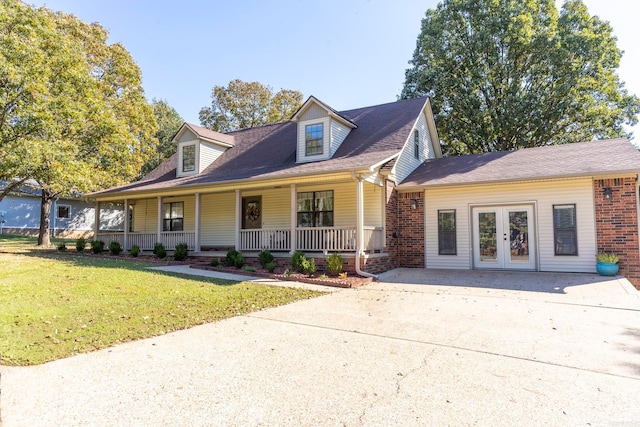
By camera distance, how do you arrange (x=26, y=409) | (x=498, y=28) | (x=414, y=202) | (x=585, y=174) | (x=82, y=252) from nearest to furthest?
(x=26, y=409), (x=585, y=174), (x=414, y=202), (x=82, y=252), (x=498, y=28)

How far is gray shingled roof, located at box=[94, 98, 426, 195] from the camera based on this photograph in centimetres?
1251

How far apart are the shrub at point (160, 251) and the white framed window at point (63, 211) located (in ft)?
64.2

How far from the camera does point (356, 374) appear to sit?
12.7 feet

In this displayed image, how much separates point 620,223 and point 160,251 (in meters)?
14.8

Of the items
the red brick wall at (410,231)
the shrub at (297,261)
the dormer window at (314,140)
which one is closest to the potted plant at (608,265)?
the red brick wall at (410,231)

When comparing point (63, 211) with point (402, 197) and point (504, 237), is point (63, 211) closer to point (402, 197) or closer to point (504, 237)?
point (402, 197)

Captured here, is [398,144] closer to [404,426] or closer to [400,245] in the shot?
[400,245]

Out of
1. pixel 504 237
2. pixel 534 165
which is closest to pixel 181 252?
pixel 504 237

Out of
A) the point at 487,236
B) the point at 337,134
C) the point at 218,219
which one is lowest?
the point at 487,236

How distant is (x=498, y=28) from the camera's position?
19.8 meters

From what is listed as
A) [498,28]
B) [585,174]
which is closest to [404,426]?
[585,174]

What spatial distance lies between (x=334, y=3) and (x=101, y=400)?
1425 centimetres

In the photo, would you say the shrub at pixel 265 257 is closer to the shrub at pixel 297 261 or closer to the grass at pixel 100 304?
the shrub at pixel 297 261

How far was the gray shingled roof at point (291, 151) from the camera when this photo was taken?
41.0 ft
